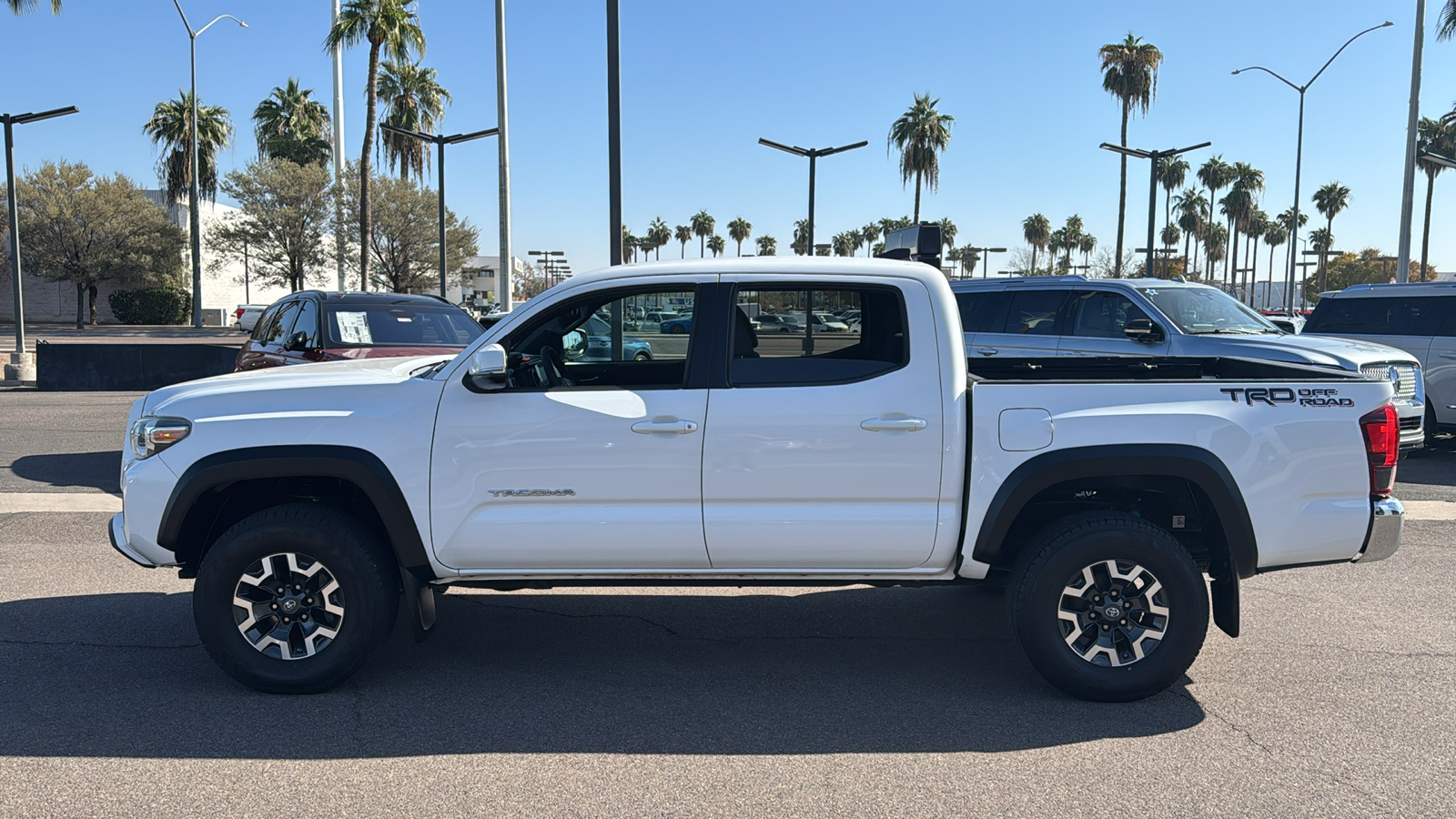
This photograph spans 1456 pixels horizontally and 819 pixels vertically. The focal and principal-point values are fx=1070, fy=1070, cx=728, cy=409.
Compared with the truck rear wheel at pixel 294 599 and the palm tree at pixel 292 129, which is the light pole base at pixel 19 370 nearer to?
the truck rear wheel at pixel 294 599

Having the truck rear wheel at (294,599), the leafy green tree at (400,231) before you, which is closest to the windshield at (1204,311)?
the truck rear wheel at (294,599)

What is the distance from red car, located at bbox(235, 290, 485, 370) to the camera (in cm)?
960

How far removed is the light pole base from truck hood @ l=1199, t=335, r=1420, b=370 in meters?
20.6

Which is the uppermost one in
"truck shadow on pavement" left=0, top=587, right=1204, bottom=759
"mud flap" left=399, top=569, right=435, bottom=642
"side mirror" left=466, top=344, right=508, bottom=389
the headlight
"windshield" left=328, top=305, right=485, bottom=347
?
"windshield" left=328, top=305, right=485, bottom=347

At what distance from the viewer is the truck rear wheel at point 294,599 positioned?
14.6ft

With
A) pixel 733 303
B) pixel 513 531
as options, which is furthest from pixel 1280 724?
pixel 513 531

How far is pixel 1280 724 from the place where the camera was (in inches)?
169

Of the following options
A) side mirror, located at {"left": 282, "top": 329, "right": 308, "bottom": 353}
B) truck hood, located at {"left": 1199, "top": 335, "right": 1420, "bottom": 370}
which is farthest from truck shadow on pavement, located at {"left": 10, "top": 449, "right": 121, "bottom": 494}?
truck hood, located at {"left": 1199, "top": 335, "right": 1420, "bottom": 370}

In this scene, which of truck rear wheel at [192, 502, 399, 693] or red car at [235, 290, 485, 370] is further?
red car at [235, 290, 485, 370]

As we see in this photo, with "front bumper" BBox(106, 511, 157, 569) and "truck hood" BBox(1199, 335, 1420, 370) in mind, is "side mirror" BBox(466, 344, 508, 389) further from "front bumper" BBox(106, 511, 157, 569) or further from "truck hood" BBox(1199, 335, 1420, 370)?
"truck hood" BBox(1199, 335, 1420, 370)

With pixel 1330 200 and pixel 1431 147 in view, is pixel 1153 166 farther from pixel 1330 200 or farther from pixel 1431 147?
pixel 1330 200

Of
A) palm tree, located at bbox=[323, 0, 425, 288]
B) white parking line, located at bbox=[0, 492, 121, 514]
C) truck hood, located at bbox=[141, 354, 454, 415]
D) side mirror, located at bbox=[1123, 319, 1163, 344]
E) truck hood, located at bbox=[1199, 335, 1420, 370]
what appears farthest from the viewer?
palm tree, located at bbox=[323, 0, 425, 288]

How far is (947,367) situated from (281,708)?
122 inches

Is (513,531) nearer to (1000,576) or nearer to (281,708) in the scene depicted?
(281,708)
